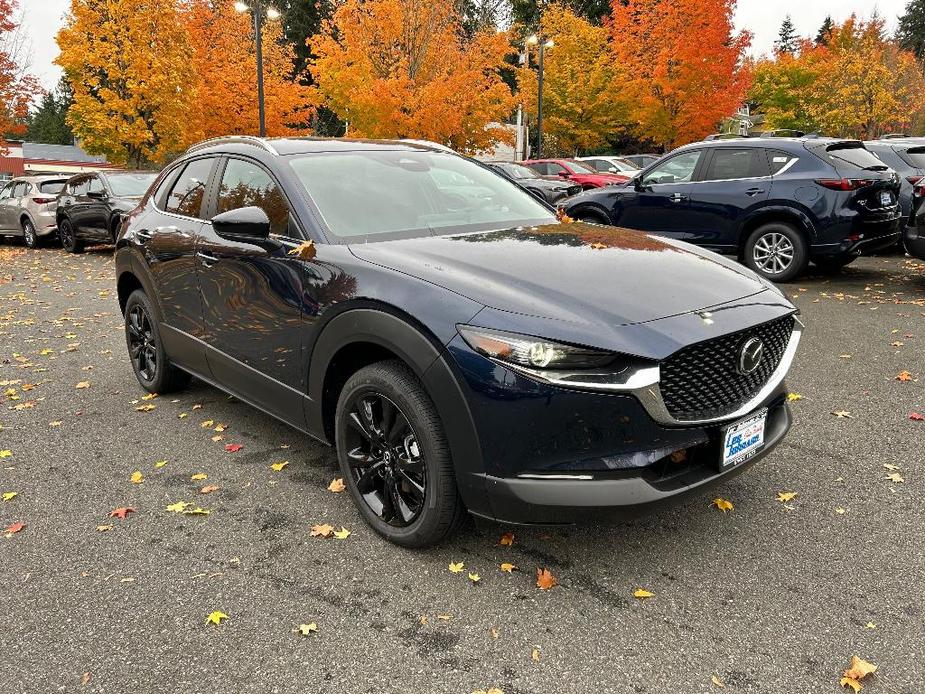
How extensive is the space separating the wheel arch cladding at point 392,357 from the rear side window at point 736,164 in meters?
7.47

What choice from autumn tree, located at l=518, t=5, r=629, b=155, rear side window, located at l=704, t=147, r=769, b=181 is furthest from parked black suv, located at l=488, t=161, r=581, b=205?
autumn tree, located at l=518, t=5, r=629, b=155

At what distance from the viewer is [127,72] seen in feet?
71.2

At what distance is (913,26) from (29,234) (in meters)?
94.6

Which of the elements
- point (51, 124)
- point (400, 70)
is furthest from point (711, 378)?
point (51, 124)

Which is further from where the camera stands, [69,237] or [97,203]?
[69,237]

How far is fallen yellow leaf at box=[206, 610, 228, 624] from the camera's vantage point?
9.07 feet

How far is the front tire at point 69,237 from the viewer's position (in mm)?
15349

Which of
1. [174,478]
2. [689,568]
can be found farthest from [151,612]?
[689,568]

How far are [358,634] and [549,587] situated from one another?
76cm

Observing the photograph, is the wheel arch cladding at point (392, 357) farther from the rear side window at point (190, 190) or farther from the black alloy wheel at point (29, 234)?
the black alloy wheel at point (29, 234)

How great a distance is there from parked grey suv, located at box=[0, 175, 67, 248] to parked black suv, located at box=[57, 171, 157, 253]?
3.54ft

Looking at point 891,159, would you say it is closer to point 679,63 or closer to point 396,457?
point 396,457

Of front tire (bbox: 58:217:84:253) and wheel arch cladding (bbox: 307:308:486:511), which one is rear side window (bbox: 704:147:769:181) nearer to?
wheel arch cladding (bbox: 307:308:486:511)

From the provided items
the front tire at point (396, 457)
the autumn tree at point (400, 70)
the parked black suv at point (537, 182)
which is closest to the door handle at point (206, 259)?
the front tire at point (396, 457)
